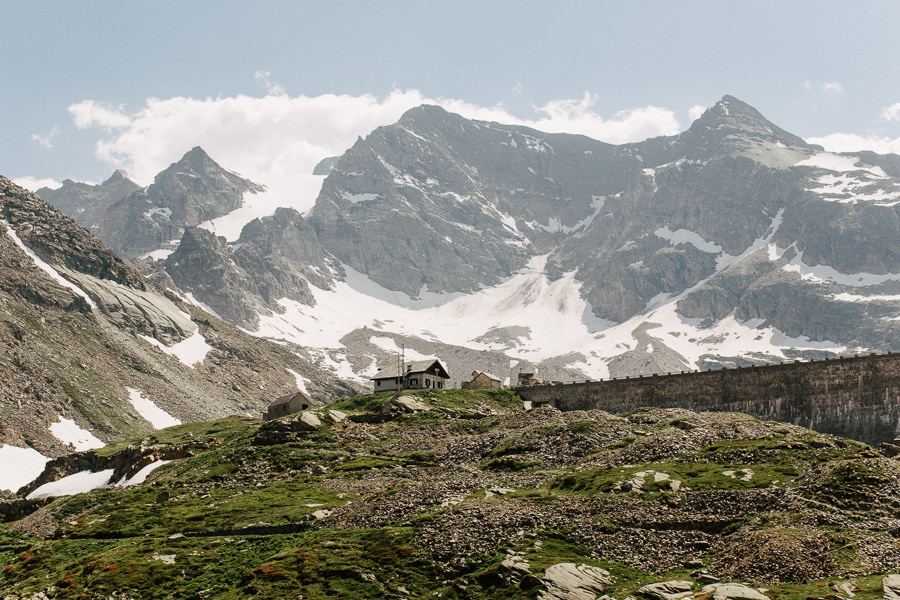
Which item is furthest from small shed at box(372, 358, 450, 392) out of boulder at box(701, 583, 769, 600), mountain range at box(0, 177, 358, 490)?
boulder at box(701, 583, 769, 600)

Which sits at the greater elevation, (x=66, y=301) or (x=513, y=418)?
(x=66, y=301)

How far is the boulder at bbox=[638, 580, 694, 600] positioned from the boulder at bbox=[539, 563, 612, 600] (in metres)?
2.15

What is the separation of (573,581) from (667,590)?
4.01m

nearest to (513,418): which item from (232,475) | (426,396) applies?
(426,396)

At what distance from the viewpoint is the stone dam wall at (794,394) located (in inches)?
2982

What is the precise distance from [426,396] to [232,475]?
1304 inches

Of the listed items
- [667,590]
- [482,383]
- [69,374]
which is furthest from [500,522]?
[69,374]

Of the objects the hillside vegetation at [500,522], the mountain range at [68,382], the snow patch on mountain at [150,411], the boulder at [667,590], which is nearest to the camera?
the boulder at [667,590]

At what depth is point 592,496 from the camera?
43.3 meters

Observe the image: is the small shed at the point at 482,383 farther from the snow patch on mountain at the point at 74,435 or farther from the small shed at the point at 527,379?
the snow patch on mountain at the point at 74,435

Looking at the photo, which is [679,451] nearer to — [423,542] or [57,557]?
[423,542]

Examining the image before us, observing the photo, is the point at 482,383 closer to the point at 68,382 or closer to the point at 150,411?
the point at 150,411

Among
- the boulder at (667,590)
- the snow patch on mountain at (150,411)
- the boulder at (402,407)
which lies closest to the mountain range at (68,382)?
the snow patch on mountain at (150,411)

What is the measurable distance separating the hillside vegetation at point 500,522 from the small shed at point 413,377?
35.5 meters
